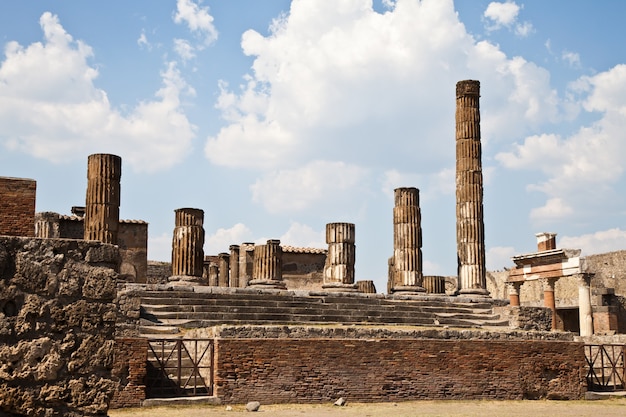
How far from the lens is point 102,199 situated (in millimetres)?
16453

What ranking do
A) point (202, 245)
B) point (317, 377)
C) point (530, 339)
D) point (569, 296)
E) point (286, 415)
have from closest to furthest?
point (286, 415) < point (317, 377) < point (530, 339) < point (202, 245) < point (569, 296)

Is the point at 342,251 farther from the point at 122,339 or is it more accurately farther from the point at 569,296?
the point at 569,296

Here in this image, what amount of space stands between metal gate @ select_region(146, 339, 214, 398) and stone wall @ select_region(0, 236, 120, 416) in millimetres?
6054

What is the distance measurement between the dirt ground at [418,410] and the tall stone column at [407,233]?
26.2 ft

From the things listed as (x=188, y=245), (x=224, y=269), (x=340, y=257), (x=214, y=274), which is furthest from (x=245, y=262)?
(x=188, y=245)

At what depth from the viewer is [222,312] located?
550 inches

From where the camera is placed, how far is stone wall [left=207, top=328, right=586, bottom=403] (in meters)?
11.1

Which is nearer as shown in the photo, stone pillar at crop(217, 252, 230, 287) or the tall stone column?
the tall stone column

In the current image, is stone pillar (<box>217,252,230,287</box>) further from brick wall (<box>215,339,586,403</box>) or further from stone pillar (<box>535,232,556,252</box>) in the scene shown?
brick wall (<box>215,339,586,403</box>)

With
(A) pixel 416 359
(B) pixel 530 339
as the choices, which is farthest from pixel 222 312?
(B) pixel 530 339

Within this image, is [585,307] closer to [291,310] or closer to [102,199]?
[291,310]

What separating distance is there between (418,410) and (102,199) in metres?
8.61

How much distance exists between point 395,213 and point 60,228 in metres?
11.1

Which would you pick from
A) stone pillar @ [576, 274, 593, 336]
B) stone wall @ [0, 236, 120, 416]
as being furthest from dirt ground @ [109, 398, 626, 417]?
stone pillar @ [576, 274, 593, 336]
